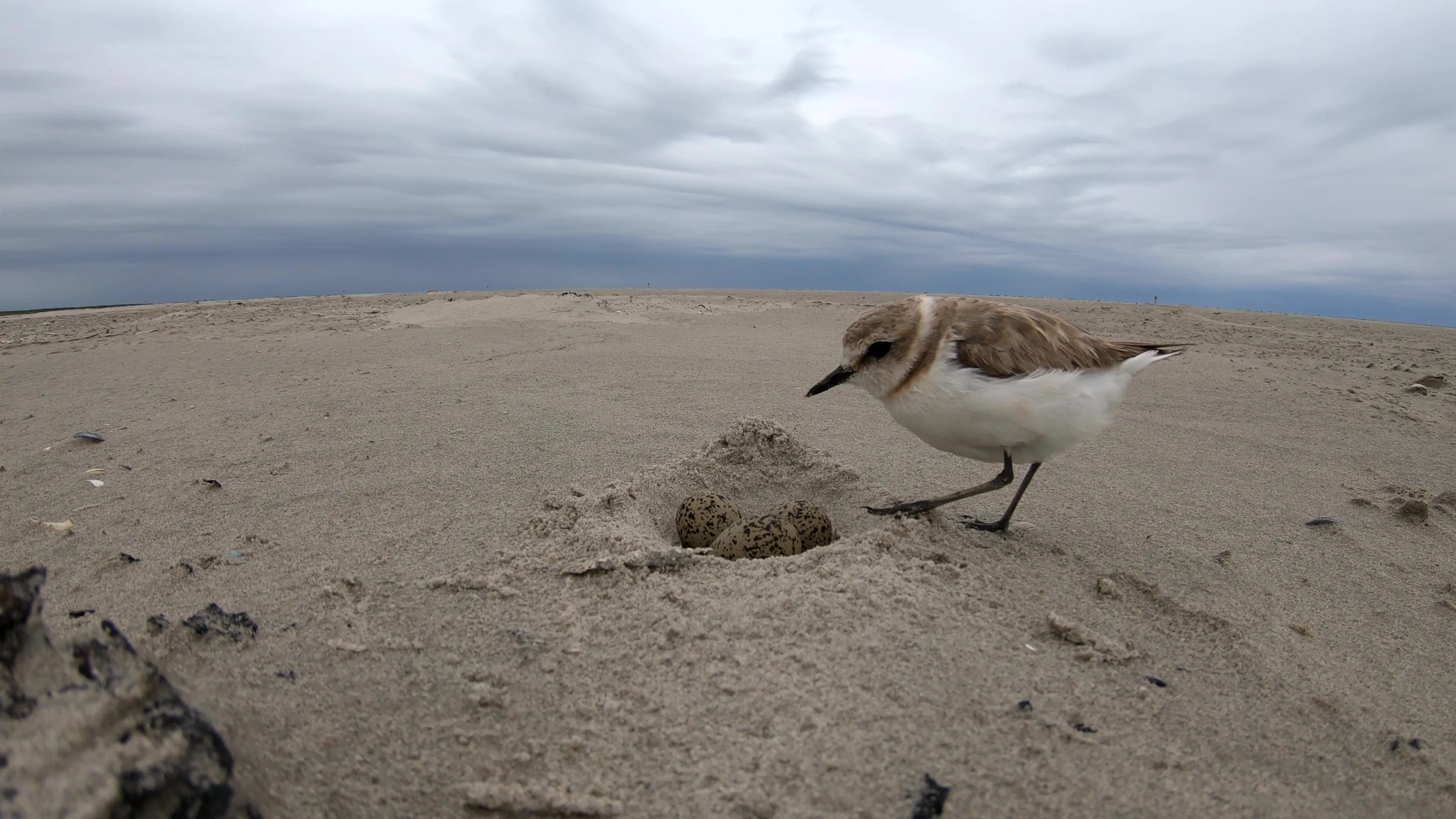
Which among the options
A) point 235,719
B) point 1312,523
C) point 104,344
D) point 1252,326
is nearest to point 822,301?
point 1252,326

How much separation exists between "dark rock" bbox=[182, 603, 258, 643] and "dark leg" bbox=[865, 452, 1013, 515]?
7.34ft

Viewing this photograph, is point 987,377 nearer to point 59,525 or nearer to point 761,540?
point 761,540

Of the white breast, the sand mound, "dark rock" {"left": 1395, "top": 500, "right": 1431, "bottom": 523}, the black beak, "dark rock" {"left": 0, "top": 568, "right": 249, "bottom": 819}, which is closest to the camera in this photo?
"dark rock" {"left": 0, "top": 568, "right": 249, "bottom": 819}

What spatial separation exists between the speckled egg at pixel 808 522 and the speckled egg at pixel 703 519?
0.71 ft

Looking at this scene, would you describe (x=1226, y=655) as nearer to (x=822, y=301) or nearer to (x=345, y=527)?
(x=345, y=527)

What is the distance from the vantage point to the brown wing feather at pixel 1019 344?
285cm

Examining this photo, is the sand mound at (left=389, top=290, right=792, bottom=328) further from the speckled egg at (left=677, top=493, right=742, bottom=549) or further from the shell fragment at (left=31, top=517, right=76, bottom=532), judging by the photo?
the speckled egg at (left=677, top=493, right=742, bottom=549)

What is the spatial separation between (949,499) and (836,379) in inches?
26.5

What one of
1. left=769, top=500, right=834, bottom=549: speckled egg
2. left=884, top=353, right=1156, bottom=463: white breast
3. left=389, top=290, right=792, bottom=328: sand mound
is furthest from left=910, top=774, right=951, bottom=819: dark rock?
left=389, top=290, right=792, bottom=328: sand mound

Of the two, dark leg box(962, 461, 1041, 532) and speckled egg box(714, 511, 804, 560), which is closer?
speckled egg box(714, 511, 804, 560)

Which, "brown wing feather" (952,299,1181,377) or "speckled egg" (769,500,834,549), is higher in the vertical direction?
"brown wing feather" (952,299,1181,377)

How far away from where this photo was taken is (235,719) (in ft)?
5.49

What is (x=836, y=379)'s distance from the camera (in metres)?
3.16

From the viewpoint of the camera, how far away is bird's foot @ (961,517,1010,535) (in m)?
3.18
